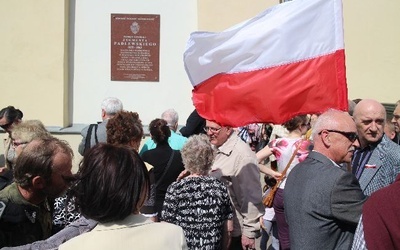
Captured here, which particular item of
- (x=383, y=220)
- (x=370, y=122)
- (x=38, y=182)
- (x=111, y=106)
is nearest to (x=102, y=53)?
(x=111, y=106)

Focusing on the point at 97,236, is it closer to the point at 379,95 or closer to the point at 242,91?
the point at 242,91

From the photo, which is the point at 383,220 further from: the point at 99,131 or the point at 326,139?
the point at 99,131

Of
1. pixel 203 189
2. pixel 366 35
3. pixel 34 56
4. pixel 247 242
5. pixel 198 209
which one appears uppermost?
pixel 366 35

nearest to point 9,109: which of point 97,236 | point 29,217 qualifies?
point 29,217

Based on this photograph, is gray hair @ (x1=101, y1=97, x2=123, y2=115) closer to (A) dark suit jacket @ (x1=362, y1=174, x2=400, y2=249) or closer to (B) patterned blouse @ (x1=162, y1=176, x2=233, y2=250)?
(B) patterned blouse @ (x1=162, y1=176, x2=233, y2=250)

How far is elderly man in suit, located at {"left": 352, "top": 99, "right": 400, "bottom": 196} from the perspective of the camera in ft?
15.0

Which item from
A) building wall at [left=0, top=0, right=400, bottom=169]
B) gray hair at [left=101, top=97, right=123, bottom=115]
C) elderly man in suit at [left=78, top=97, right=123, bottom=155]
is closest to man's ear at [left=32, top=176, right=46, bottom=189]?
elderly man in suit at [left=78, top=97, right=123, bottom=155]

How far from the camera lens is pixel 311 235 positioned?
11.3 feet

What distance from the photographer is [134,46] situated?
32.7 ft

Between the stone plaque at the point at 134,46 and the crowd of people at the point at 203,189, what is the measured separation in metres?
3.49

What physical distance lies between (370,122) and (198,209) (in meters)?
1.52

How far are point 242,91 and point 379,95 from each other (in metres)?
5.83

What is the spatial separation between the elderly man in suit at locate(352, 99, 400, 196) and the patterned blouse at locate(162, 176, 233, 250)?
1.10m

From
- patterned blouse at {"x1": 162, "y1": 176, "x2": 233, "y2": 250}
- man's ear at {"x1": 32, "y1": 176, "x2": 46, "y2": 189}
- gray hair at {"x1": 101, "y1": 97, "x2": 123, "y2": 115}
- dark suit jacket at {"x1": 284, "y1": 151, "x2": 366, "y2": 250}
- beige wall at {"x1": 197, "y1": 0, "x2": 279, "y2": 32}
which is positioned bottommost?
patterned blouse at {"x1": 162, "y1": 176, "x2": 233, "y2": 250}
